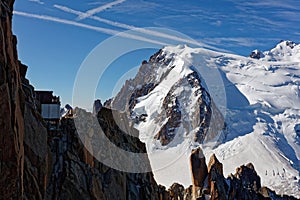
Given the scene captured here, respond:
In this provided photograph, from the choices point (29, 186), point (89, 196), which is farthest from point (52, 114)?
point (29, 186)

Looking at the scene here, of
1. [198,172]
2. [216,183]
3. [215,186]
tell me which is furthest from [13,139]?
[198,172]

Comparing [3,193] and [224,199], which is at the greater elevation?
[3,193]

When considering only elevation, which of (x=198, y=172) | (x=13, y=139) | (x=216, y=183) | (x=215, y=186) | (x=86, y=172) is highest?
(x=13, y=139)

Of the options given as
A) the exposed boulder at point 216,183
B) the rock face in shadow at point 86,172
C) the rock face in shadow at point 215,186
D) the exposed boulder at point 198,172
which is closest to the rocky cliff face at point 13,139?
the rock face in shadow at point 86,172

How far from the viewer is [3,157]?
51.6ft

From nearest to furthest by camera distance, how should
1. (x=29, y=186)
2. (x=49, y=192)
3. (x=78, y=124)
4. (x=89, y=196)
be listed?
1. (x=29, y=186)
2. (x=49, y=192)
3. (x=89, y=196)
4. (x=78, y=124)

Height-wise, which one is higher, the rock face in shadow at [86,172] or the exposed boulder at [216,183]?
the rock face in shadow at [86,172]

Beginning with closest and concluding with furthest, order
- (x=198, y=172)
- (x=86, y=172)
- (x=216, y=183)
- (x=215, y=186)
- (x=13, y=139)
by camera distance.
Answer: (x=13, y=139) → (x=86, y=172) → (x=215, y=186) → (x=216, y=183) → (x=198, y=172)

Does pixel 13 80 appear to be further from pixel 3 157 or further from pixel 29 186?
pixel 29 186

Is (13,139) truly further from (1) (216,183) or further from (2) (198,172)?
(2) (198,172)

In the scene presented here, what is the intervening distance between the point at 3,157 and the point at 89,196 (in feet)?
40.5

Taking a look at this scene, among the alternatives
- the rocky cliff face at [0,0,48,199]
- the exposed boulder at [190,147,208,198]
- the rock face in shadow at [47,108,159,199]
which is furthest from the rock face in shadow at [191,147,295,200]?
the rocky cliff face at [0,0,48,199]

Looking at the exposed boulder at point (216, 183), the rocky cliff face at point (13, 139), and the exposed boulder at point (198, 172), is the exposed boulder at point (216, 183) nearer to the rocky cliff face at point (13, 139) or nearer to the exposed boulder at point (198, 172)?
the exposed boulder at point (198, 172)

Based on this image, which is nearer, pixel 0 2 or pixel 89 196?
pixel 0 2
